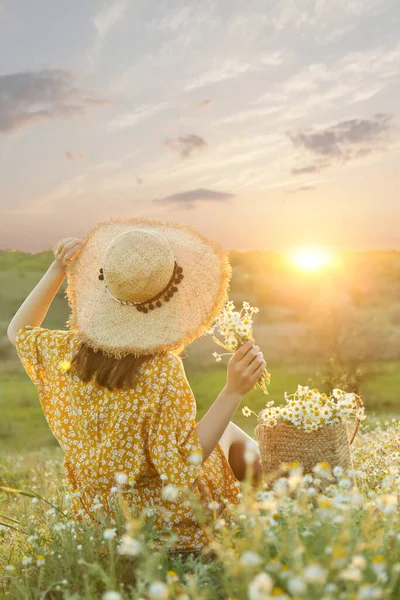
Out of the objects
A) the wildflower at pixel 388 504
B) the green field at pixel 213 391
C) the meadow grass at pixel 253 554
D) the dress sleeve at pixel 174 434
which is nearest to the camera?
the meadow grass at pixel 253 554

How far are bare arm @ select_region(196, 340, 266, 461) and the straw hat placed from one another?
0.46m

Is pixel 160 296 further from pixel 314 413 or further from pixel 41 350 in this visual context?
pixel 314 413

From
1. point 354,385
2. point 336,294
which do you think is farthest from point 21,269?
point 354,385

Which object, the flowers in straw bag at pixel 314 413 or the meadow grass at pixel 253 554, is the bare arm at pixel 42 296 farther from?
the flowers in straw bag at pixel 314 413

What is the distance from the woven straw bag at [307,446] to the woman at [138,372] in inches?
14.7

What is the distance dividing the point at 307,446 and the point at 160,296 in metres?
1.47

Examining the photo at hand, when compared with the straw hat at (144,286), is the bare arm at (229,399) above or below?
below

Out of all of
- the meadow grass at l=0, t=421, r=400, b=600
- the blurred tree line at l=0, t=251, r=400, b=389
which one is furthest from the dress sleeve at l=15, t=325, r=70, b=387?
the blurred tree line at l=0, t=251, r=400, b=389

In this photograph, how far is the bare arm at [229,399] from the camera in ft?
12.2

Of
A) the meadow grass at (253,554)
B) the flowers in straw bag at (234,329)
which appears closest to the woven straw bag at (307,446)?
the meadow grass at (253,554)

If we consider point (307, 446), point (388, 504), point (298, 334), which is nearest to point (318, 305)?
point (298, 334)

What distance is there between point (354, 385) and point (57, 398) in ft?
44.9

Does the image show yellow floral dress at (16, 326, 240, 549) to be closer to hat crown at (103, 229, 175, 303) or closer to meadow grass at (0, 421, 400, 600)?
meadow grass at (0, 421, 400, 600)

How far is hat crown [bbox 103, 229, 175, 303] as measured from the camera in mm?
3818
